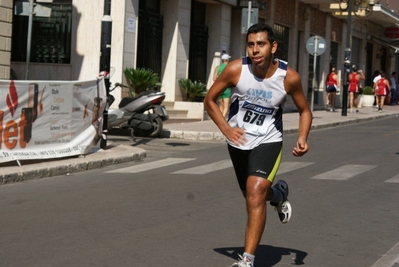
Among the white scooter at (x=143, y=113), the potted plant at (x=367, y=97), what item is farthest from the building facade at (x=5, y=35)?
the potted plant at (x=367, y=97)

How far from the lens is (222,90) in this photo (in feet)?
20.6

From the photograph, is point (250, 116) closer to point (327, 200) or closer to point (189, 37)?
point (327, 200)

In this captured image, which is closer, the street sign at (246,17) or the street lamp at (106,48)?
the street lamp at (106,48)

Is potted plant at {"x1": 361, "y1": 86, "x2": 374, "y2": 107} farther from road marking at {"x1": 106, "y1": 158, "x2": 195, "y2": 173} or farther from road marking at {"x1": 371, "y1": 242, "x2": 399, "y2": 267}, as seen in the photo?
road marking at {"x1": 371, "y1": 242, "x2": 399, "y2": 267}

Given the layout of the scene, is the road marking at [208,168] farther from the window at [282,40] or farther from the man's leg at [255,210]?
the window at [282,40]

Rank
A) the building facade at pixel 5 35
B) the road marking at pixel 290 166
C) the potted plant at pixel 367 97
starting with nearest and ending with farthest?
the road marking at pixel 290 166 → the building facade at pixel 5 35 → the potted plant at pixel 367 97

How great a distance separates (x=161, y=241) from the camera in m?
7.28

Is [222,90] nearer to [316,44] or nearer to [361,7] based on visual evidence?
[316,44]

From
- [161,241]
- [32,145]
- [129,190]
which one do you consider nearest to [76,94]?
[32,145]

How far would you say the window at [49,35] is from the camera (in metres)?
22.0

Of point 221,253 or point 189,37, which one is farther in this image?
point 189,37

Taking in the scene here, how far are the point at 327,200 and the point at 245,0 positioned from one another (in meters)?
19.0

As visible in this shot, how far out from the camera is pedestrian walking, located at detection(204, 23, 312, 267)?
608 centimetres

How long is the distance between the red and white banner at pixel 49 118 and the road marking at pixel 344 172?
4.00m
